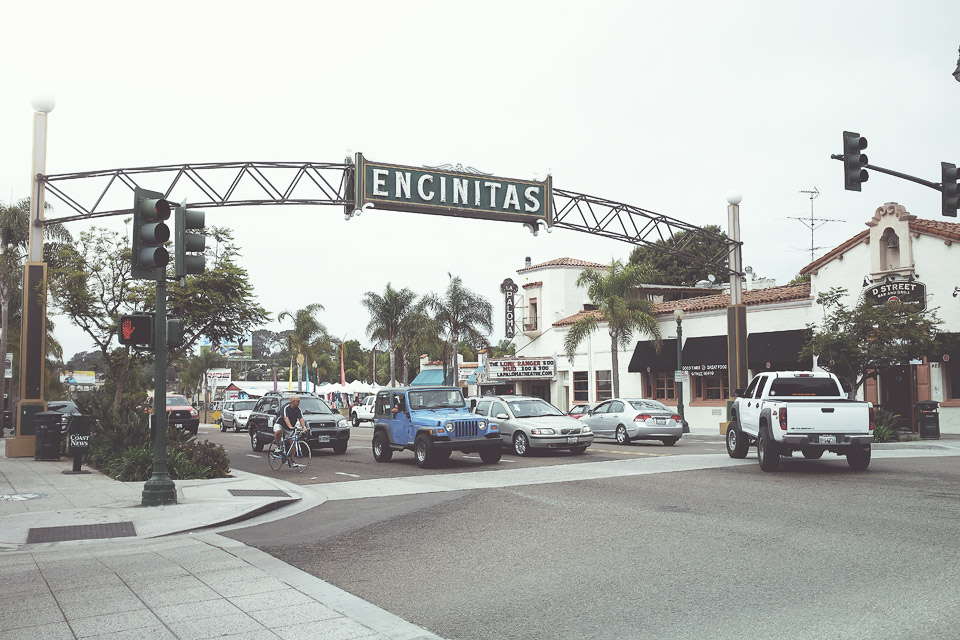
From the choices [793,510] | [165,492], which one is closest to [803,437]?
[793,510]

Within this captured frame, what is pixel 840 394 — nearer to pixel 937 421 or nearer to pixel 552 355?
pixel 937 421

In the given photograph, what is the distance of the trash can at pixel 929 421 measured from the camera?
2581cm

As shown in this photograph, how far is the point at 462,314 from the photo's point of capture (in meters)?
50.8

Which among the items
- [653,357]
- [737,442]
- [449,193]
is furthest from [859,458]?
[653,357]

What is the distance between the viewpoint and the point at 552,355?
48.2m

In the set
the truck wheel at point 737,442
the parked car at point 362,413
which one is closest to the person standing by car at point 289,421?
the truck wheel at point 737,442

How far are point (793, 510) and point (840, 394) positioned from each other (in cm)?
747

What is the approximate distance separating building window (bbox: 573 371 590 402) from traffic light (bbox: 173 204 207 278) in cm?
3393

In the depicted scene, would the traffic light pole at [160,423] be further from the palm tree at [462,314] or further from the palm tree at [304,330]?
the palm tree at [304,330]

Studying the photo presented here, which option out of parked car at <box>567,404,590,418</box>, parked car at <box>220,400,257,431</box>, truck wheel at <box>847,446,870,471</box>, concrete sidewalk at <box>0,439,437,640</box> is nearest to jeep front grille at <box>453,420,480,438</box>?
concrete sidewalk at <box>0,439,437,640</box>

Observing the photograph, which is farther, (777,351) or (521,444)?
(777,351)

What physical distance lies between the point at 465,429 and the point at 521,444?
3.29 m

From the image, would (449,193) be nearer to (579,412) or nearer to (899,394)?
(579,412)

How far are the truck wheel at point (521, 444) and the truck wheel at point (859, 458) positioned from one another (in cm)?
796
